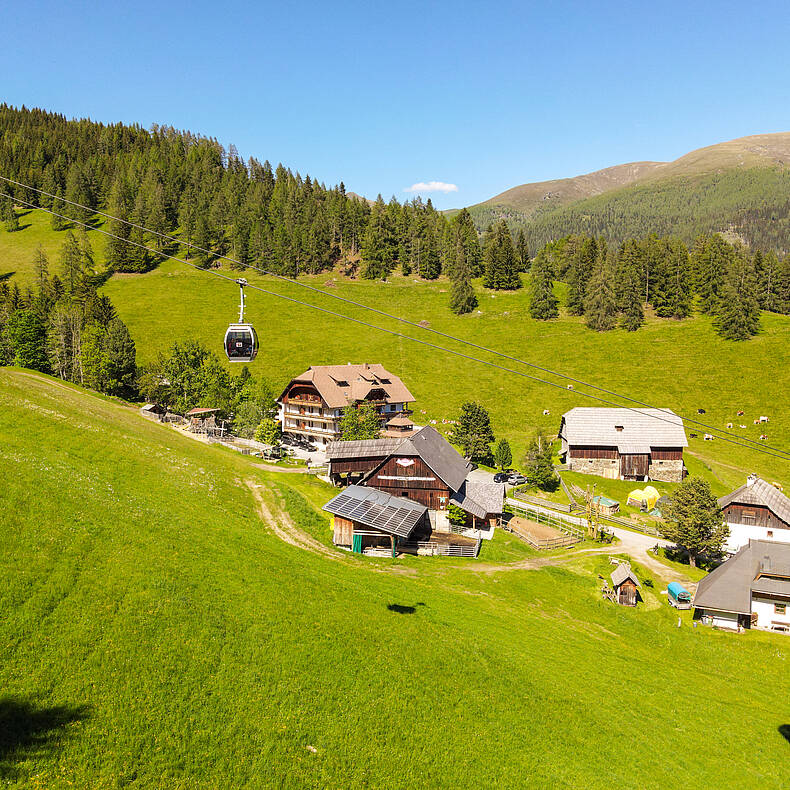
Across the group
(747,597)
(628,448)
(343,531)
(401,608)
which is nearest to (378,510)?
(343,531)

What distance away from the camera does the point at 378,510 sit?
4266cm

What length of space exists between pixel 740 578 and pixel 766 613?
3028 millimetres

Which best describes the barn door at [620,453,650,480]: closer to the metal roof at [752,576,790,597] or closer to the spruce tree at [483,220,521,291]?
the metal roof at [752,576,790,597]

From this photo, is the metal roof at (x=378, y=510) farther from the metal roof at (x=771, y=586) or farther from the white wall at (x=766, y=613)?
the white wall at (x=766, y=613)

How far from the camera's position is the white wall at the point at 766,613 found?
132ft

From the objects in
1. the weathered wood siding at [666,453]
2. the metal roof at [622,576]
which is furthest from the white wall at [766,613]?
the weathered wood siding at [666,453]

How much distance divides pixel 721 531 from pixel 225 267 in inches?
5646

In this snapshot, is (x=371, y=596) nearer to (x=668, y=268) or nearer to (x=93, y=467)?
(x=93, y=467)

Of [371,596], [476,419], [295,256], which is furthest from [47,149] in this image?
[371,596]

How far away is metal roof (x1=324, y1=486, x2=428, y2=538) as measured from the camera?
134ft

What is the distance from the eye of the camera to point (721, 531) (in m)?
49.0

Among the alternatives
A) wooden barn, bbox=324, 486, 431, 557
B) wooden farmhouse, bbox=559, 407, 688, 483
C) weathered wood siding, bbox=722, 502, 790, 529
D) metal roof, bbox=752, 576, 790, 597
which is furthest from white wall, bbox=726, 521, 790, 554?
wooden barn, bbox=324, 486, 431, 557

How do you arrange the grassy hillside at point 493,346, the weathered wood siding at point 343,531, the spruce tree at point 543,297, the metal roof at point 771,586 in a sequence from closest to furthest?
the metal roof at point 771,586
the weathered wood siding at point 343,531
the grassy hillside at point 493,346
the spruce tree at point 543,297

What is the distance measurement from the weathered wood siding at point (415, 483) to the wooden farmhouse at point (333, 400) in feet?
87.1
